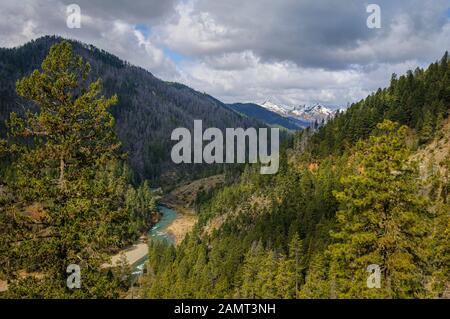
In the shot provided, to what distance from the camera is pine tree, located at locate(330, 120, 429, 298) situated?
2078 cm

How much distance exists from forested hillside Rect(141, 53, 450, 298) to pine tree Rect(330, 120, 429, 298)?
0.06 metres

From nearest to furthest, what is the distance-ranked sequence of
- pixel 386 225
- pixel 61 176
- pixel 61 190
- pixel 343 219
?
pixel 386 225 < pixel 61 190 < pixel 61 176 < pixel 343 219

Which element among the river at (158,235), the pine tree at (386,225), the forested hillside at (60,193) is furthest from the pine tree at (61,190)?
the river at (158,235)

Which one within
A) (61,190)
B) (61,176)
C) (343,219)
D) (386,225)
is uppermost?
(61,176)

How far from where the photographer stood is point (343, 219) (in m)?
22.6

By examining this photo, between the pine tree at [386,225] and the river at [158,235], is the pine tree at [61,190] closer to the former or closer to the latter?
the pine tree at [386,225]

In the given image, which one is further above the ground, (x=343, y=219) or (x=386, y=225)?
(x=343, y=219)

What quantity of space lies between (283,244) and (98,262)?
77.9 m

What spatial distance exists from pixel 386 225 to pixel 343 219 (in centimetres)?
243

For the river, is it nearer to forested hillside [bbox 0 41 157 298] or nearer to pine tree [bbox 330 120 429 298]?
forested hillside [bbox 0 41 157 298]

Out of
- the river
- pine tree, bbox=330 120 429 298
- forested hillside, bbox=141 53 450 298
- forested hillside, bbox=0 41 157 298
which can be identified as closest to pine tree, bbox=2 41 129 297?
forested hillside, bbox=0 41 157 298

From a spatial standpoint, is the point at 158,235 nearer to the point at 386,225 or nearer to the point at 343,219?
the point at 343,219

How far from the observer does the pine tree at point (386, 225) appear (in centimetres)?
2078

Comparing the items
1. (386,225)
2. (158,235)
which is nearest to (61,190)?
(386,225)
